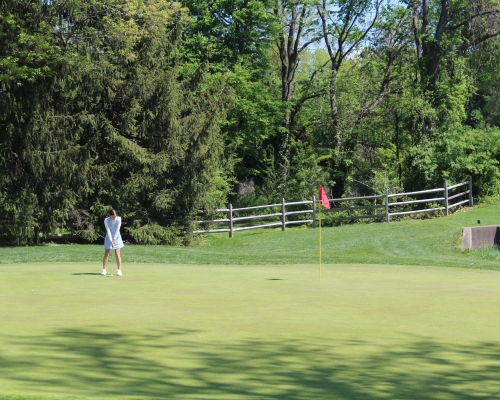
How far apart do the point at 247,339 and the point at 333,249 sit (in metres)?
20.9

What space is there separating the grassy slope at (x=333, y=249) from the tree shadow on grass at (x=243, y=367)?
13552 millimetres

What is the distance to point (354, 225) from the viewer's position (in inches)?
1403

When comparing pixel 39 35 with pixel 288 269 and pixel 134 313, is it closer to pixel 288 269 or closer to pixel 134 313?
pixel 288 269

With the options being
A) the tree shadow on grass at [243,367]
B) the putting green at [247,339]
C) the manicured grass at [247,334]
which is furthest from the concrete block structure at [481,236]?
the tree shadow on grass at [243,367]

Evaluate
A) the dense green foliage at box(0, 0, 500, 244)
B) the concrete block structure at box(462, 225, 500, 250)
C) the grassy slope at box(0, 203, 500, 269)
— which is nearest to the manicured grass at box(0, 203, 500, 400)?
the grassy slope at box(0, 203, 500, 269)

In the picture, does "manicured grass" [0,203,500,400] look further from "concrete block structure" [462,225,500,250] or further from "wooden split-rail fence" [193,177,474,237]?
"wooden split-rail fence" [193,177,474,237]

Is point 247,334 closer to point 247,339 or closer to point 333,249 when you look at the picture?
point 247,339

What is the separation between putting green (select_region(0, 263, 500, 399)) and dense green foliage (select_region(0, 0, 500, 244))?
1626 cm

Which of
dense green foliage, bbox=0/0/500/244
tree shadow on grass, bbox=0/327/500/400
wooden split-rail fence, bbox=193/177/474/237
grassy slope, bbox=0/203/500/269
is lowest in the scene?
tree shadow on grass, bbox=0/327/500/400

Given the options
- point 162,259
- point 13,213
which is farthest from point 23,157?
point 162,259

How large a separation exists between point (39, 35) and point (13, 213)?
7019 millimetres

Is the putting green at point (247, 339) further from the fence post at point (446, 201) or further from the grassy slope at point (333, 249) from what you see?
the fence post at point (446, 201)

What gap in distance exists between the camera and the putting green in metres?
7.00

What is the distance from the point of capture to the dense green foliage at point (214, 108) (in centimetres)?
3066
